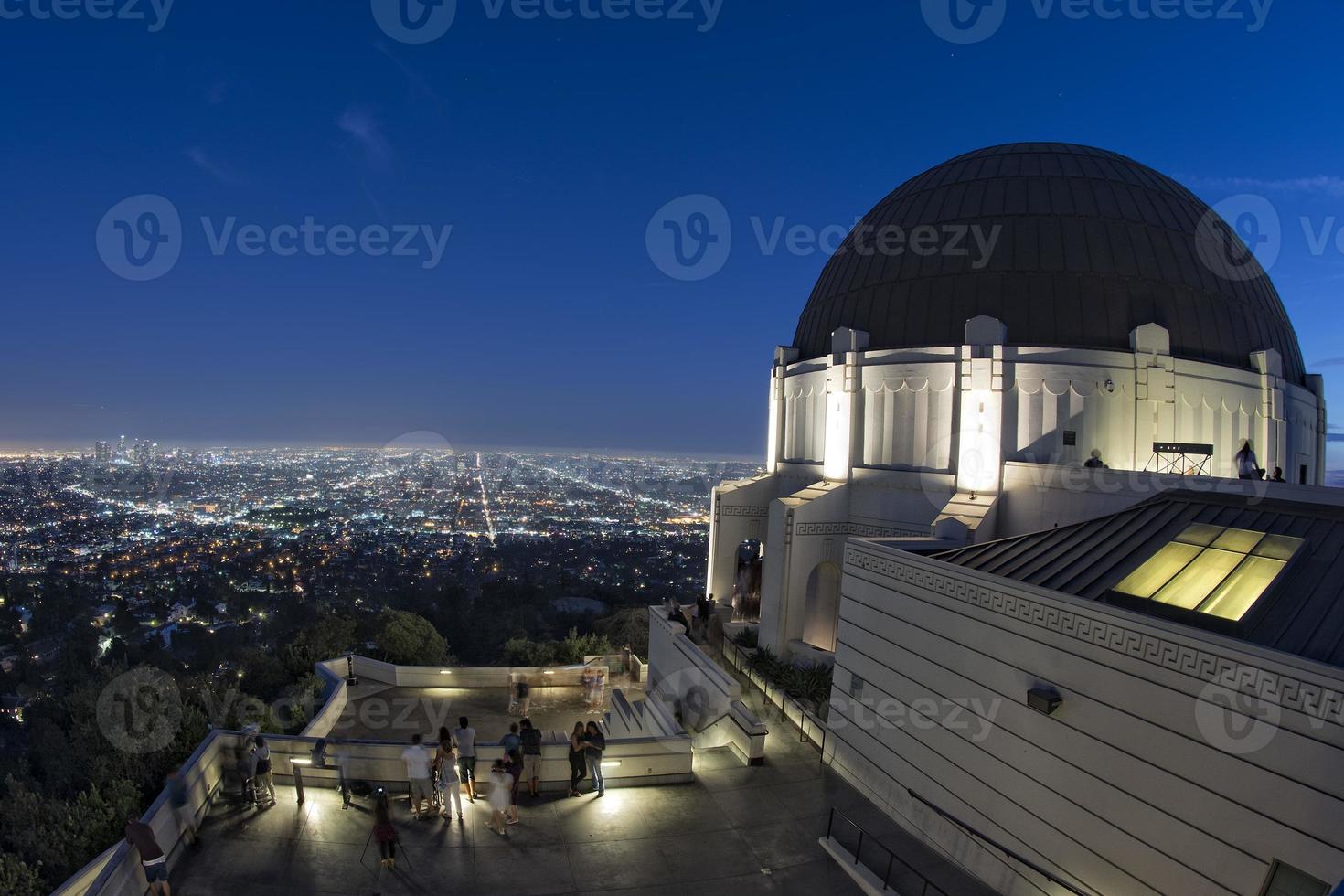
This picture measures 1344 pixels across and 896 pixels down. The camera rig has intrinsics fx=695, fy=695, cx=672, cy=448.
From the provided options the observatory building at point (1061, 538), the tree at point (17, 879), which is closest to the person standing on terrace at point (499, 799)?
the observatory building at point (1061, 538)

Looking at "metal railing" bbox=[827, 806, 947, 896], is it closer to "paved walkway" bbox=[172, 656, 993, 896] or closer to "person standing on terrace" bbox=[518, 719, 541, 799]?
"paved walkway" bbox=[172, 656, 993, 896]

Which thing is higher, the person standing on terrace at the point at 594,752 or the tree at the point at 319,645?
the person standing on terrace at the point at 594,752

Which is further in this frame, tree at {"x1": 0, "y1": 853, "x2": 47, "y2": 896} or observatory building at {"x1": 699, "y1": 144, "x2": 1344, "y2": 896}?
tree at {"x1": 0, "y1": 853, "x2": 47, "y2": 896}

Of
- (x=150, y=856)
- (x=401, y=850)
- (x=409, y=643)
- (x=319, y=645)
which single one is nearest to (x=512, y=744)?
(x=401, y=850)

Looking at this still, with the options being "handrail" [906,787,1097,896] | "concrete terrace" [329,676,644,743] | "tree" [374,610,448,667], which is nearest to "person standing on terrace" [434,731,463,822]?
"handrail" [906,787,1097,896]

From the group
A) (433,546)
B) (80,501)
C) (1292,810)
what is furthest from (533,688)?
(80,501)

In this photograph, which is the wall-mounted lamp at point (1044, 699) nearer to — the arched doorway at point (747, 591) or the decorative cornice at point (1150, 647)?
the decorative cornice at point (1150, 647)
